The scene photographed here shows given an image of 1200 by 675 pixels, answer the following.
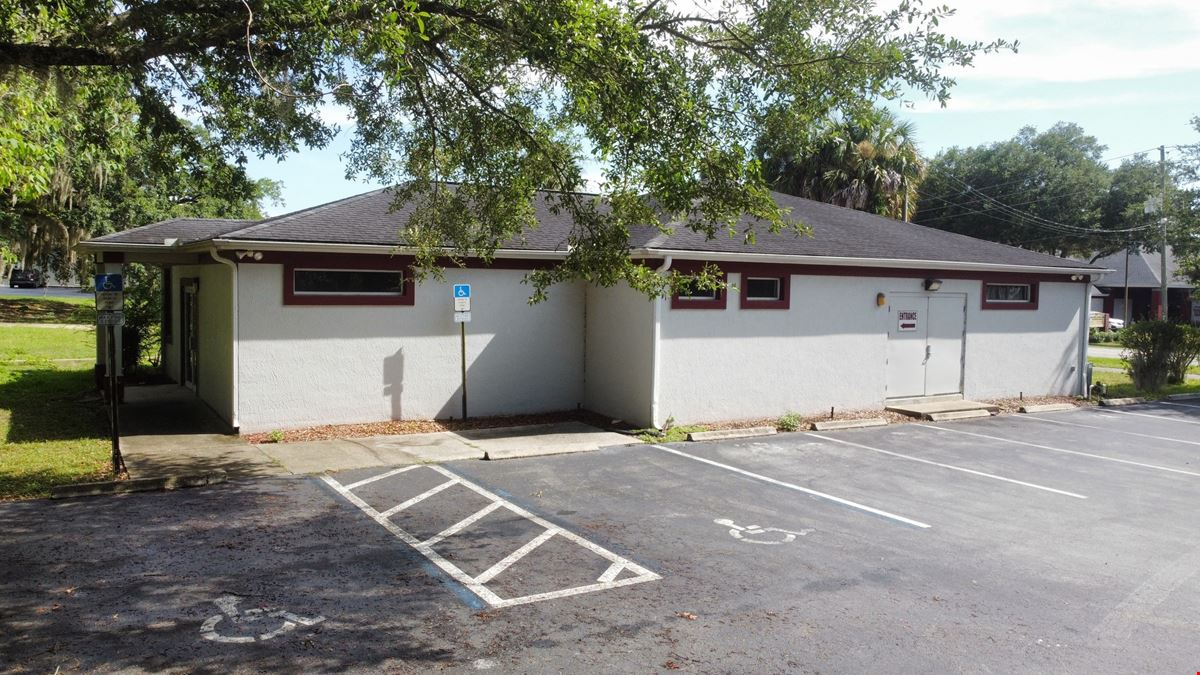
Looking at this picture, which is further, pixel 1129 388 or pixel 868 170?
pixel 868 170

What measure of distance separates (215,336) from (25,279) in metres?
62.5

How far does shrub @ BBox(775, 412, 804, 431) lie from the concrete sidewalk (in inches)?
115

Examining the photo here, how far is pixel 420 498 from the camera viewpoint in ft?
29.0

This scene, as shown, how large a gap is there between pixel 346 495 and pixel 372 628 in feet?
12.4

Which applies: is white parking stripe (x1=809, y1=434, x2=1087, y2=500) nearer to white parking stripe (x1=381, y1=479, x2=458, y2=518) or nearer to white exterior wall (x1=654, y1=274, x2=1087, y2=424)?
white exterior wall (x1=654, y1=274, x2=1087, y2=424)

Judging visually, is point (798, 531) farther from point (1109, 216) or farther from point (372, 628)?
point (1109, 216)

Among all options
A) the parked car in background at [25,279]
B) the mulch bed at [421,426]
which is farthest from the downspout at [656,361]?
the parked car in background at [25,279]

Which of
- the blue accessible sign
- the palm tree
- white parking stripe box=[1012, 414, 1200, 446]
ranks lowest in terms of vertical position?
white parking stripe box=[1012, 414, 1200, 446]

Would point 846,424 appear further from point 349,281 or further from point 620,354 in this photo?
point 349,281

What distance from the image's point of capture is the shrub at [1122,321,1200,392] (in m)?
20.1

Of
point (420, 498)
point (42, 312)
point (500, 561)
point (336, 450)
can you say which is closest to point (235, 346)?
point (336, 450)

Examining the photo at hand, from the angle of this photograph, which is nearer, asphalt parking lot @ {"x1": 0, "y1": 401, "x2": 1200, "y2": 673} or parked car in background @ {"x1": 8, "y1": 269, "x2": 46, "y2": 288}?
asphalt parking lot @ {"x1": 0, "y1": 401, "x2": 1200, "y2": 673}

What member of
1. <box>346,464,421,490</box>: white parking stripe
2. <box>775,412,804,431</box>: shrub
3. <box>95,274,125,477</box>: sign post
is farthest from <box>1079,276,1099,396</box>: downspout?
<box>95,274,125,477</box>: sign post

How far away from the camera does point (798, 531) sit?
7910 millimetres
